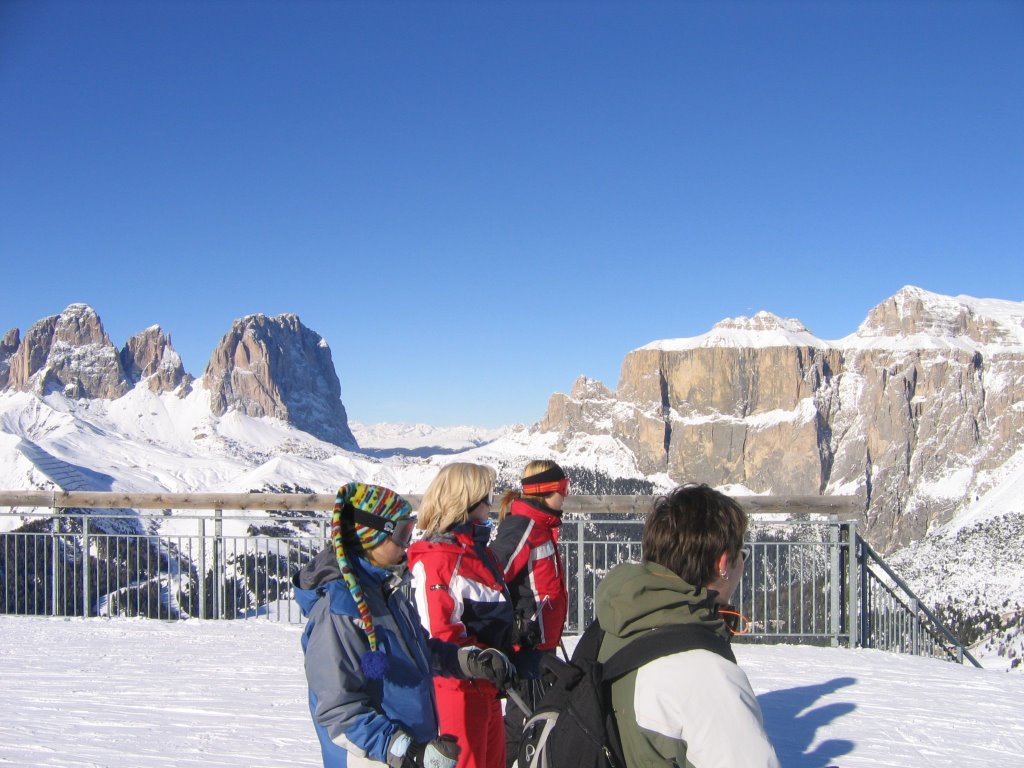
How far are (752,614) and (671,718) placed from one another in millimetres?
6041

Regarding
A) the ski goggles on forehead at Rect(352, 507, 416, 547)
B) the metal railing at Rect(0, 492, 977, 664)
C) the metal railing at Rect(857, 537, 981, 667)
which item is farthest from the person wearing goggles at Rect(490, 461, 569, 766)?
the metal railing at Rect(857, 537, 981, 667)

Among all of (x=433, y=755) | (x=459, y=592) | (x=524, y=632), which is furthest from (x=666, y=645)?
(x=524, y=632)

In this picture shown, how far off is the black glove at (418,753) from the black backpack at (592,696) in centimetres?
35

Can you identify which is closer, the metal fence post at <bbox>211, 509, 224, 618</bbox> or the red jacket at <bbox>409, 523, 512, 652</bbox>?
the red jacket at <bbox>409, 523, 512, 652</bbox>

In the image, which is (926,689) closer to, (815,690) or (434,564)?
(815,690)

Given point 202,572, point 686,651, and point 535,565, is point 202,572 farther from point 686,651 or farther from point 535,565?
point 686,651

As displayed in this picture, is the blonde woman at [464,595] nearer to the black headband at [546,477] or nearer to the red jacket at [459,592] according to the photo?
the red jacket at [459,592]

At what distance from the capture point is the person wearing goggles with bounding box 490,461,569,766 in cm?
348

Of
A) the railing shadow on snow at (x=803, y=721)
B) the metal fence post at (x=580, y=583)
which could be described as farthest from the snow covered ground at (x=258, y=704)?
the metal fence post at (x=580, y=583)

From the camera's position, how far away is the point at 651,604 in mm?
1723

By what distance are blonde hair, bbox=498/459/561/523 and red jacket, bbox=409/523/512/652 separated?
718 millimetres

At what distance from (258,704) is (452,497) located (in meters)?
3.04

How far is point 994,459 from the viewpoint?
185 meters

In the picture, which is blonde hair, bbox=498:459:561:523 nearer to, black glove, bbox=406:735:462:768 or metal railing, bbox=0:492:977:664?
black glove, bbox=406:735:462:768
